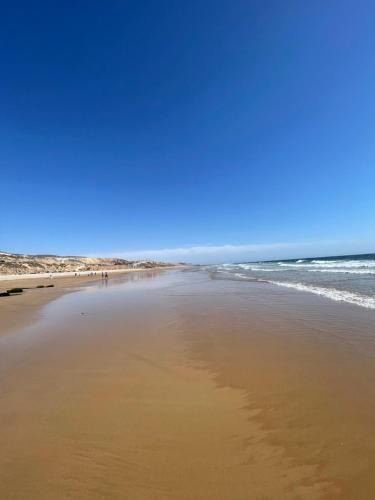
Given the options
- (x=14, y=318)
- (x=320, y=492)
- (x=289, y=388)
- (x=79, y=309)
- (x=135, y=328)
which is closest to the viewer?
(x=320, y=492)

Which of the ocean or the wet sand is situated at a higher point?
the ocean

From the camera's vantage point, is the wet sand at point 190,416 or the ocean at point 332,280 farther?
the ocean at point 332,280

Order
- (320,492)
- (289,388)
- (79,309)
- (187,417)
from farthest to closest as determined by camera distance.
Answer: (79,309)
(289,388)
(187,417)
(320,492)

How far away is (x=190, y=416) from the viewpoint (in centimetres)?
342

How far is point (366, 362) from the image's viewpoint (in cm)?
488

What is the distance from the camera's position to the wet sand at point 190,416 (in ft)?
7.93

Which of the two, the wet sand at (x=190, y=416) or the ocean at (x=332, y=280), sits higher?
the ocean at (x=332, y=280)

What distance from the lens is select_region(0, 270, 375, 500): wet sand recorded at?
2.42 metres

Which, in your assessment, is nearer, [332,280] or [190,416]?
[190,416]

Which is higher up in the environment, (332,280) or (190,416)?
(332,280)

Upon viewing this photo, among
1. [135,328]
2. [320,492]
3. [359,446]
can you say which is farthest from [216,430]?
[135,328]

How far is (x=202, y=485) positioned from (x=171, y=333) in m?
5.03

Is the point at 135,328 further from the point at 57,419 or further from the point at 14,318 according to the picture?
the point at 14,318

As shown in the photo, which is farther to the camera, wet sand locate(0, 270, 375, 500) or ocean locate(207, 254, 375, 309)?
ocean locate(207, 254, 375, 309)
